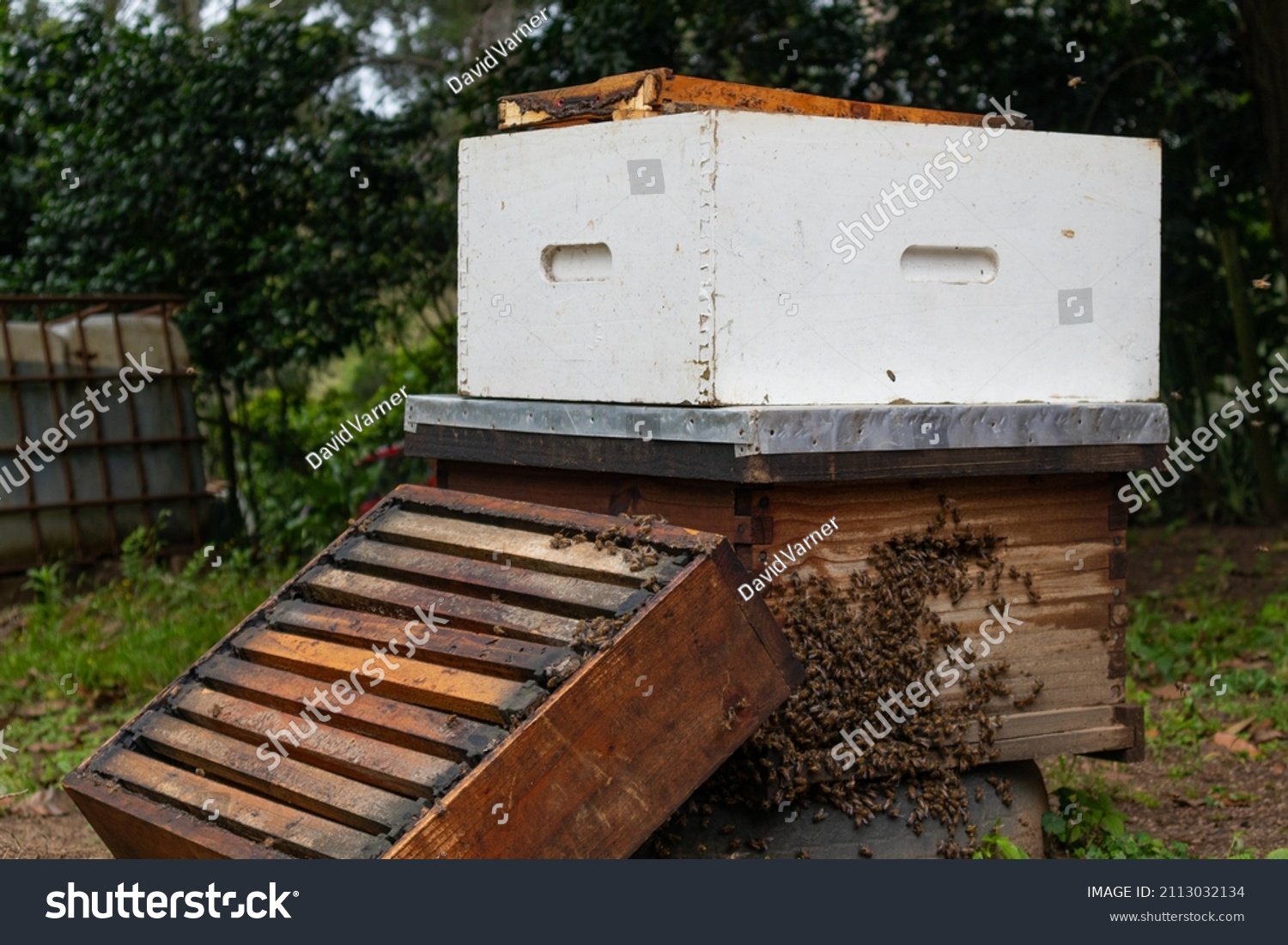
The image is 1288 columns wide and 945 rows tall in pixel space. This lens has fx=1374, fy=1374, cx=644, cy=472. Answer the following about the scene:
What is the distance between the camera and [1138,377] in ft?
9.92

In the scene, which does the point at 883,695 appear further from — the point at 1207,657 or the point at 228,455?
the point at 228,455

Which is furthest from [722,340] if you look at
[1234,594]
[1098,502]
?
[1234,594]

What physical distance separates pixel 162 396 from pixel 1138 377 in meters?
5.60

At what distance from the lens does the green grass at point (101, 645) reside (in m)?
4.71

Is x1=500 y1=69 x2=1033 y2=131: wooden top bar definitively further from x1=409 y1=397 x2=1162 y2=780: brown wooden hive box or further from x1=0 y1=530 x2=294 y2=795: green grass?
x1=0 y1=530 x2=294 y2=795: green grass

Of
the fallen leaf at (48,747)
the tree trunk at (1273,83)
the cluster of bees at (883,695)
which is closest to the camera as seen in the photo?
the cluster of bees at (883,695)

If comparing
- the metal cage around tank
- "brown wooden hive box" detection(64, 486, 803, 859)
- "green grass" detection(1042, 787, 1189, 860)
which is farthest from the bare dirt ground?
the metal cage around tank

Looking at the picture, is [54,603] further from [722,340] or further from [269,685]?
[722,340]

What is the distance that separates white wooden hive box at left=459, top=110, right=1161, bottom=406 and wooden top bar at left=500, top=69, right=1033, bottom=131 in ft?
0.30

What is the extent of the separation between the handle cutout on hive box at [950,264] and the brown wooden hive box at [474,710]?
0.78 m

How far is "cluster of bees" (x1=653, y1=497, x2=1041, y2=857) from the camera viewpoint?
262cm

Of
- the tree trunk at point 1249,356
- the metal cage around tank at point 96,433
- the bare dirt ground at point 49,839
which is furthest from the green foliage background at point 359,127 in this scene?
the bare dirt ground at point 49,839

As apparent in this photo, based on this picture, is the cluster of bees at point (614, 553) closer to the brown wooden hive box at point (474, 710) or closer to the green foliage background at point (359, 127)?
the brown wooden hive box at point (474, 710)

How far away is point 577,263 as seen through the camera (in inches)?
114
